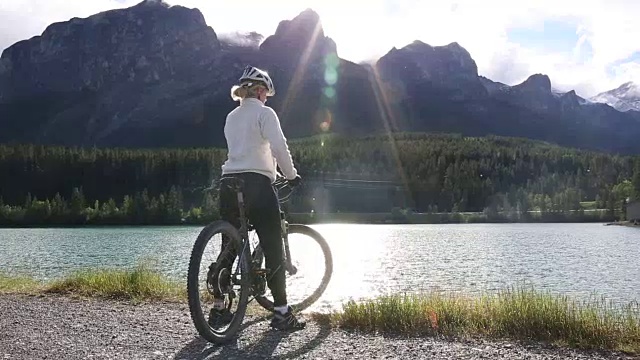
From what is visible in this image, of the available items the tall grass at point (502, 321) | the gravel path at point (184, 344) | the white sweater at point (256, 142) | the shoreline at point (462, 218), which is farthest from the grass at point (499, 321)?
the shoreline at point (462, 218)

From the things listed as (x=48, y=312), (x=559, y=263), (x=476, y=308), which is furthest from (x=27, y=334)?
(x=559, y=263)

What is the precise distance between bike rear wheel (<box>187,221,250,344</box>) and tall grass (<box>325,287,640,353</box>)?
1428mm

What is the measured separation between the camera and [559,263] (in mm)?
53156

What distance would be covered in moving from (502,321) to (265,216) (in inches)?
131

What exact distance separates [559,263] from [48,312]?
50483mm

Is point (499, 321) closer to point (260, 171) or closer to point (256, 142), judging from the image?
point (260, 171)

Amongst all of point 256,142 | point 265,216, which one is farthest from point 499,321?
point 256,142

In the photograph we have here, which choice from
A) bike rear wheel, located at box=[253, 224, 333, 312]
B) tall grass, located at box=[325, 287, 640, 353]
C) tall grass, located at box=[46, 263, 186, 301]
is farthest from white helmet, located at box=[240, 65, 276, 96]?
tall grass, located at box=[46, 263, 186, 301]

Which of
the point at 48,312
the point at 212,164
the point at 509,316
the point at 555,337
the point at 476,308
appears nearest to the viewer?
the point at 555,337

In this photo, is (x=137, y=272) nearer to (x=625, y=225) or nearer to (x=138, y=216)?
(x=138, y=216)

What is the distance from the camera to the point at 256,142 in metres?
8.16

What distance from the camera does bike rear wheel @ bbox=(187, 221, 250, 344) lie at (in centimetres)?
738

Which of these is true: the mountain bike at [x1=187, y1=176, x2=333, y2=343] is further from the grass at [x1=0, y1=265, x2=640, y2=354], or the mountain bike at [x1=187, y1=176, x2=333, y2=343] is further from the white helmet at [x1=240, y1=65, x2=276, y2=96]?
the white helmet at [x1=240, y1=65, x2=276, y2=96]

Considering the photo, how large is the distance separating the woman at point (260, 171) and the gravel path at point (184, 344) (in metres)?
0.47
